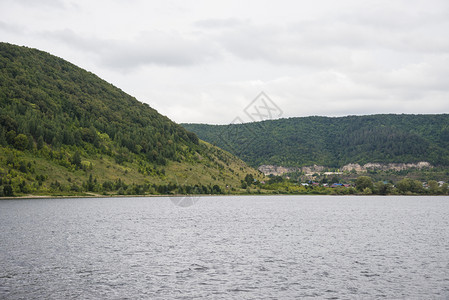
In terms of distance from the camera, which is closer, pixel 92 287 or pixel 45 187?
pixel 92 287

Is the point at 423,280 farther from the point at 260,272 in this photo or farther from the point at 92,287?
the point at 92,287

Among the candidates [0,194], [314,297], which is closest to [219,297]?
[314,297]

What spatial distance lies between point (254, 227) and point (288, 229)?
316 inches

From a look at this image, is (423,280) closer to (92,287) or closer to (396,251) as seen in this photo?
(396,251)

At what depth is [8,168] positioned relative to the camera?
17725 cm

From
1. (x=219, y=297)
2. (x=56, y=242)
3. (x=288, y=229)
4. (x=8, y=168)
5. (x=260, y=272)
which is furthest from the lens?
(x=8, y=168)

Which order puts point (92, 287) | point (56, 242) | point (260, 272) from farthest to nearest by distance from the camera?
point (56, 242), point (260, 272), point (92, 287)

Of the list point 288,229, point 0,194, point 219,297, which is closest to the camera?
point 219,297

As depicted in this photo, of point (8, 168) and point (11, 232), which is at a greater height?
point (8, 168)

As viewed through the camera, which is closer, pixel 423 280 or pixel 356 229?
pixel 423 280

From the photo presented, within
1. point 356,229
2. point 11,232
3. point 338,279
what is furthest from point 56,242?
point 356,229

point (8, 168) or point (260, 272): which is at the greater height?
point (8, 168)

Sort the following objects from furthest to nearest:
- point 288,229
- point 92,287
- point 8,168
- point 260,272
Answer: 1. point 8,168
2. point 288,229
3. point 260,272
4. point 92,287

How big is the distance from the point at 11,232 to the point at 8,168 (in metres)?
113
